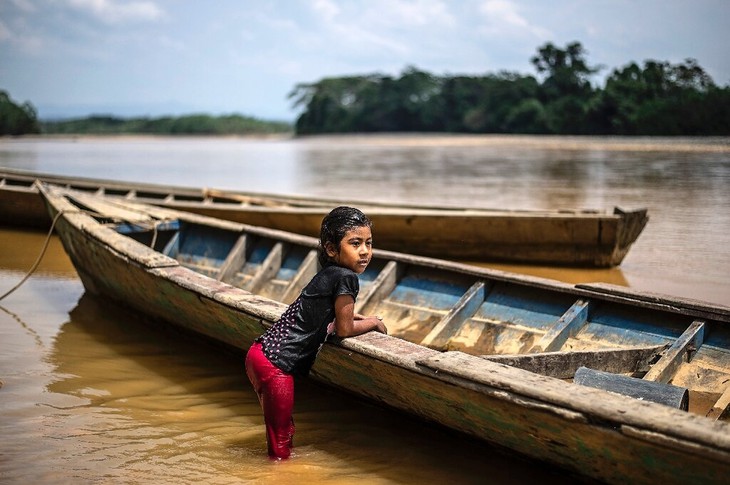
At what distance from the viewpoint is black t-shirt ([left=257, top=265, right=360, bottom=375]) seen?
2.81 metres

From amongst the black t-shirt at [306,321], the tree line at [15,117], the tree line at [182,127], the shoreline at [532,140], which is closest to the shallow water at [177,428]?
the black t-shirt at [306,321]

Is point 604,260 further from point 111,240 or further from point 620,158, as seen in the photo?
point 620,158

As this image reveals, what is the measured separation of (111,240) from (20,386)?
1306 mm

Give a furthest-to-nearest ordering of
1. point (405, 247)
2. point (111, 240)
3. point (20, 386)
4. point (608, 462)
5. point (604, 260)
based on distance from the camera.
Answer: point (405, 247) < point (604, 260) < point (111, 240) < point (20, 386) < point (608, 462)

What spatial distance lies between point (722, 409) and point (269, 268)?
3138 mm

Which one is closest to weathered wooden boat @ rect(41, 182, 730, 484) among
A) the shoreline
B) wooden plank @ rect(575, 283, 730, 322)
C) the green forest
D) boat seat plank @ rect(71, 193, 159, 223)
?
wooden plank @ rect(575, 283, 730, 322)

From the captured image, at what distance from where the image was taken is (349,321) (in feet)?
9.59

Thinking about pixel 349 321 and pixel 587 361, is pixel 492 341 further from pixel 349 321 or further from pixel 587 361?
pixel 349 321

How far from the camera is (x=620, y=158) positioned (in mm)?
22328

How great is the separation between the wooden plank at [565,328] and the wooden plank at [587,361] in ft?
0.95

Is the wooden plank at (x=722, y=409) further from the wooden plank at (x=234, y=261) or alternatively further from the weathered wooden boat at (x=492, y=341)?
the wooden plank at (x=234, y=261)

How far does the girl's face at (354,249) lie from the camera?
2.79m

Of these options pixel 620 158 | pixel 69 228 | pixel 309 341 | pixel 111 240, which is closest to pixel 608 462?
pixel 309 341

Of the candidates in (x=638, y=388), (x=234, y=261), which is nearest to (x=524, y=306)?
(x=638, y=388)
